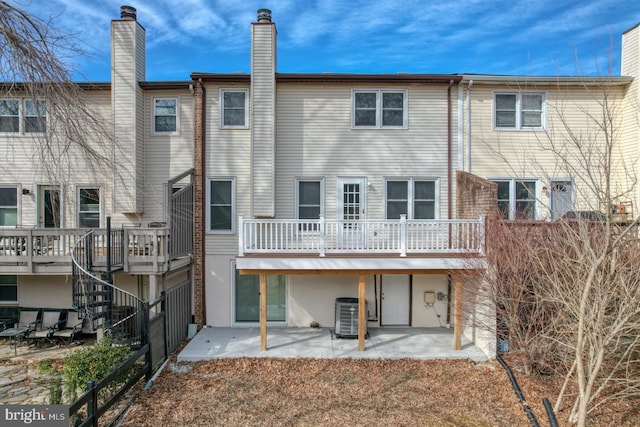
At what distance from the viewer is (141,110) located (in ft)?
35.1

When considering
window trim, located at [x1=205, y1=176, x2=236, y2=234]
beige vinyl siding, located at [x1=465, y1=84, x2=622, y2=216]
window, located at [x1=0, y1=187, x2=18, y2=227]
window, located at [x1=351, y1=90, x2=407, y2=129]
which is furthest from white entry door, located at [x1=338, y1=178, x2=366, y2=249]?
window, located at [x1=0, y1=187, x2=18, y2=227]

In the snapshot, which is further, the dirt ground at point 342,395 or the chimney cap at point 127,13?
the chimney cap at point 127,13

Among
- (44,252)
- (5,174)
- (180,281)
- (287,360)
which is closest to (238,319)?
(180,281)

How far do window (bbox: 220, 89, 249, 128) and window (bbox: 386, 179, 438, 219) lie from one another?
15.2 ft

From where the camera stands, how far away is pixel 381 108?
10.8m

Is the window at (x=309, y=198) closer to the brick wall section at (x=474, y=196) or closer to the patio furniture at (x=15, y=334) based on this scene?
the brick wall section at (x=474, y=196)

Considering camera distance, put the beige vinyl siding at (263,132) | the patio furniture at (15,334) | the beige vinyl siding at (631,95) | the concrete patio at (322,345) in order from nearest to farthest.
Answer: the concrete patio at (322,345)
the patio furniture at (15,334)
the beige vinyl siding at (263,132)
the beige vinyl siding at (631,95)

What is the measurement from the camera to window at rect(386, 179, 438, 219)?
10.8 meters

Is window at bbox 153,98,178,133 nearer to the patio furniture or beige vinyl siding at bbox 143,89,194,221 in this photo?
beige vinyl siding at bbox 143,89,194,221

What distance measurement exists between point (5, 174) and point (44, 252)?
362cm

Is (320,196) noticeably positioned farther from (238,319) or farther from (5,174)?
(5,174)

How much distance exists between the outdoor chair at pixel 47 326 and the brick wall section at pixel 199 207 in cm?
359

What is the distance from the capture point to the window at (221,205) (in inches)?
425

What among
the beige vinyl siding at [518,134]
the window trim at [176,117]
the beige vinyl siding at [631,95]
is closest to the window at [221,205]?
the window trim at [176,117]
